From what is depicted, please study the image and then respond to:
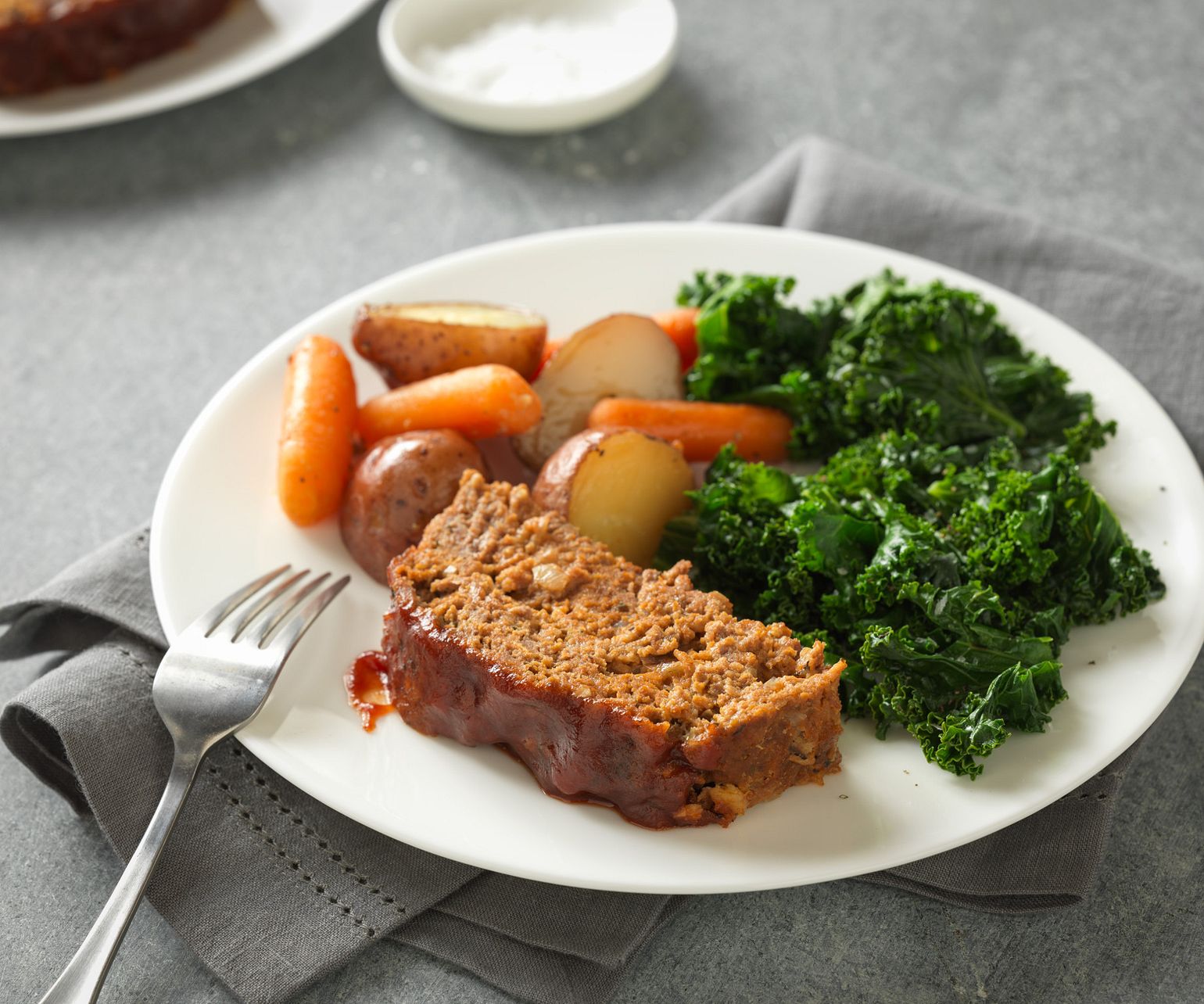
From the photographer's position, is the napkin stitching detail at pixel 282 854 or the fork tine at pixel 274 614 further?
the fork tine at pixel 274 614

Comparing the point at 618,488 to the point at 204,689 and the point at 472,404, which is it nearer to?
the point at 472,404

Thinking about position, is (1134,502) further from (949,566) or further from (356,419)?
(356,419)

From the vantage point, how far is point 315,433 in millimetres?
3566

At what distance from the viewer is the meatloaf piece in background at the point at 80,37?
5.30 m

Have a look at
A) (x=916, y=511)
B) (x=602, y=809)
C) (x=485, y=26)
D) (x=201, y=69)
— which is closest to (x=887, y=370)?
(x=916, y=511)

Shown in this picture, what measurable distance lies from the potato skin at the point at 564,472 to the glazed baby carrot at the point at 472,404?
206 mm

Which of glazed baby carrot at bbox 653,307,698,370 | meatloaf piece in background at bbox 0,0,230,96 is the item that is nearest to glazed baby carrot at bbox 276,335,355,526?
glazed baby carrot at bbox 653,307,698,370

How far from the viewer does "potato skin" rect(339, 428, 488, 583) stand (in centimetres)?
337

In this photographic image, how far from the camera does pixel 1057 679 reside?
9.69 feet

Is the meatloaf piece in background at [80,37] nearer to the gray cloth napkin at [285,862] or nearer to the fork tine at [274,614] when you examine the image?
the gray cloth napkin at [285,862]

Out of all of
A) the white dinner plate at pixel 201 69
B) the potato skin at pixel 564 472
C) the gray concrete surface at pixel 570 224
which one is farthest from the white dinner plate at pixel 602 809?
the white dinner plate at pixel 201 69

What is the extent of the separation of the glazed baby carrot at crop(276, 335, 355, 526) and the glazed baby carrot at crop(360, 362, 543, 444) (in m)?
0.18

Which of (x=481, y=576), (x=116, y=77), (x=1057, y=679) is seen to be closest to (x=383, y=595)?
(x=481, y=576)

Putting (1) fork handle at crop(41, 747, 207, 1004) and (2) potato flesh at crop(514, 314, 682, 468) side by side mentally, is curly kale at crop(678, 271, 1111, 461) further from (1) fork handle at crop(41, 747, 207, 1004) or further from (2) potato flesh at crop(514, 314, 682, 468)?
(1) fork handle at crop(41, 747, 207, 1004)
